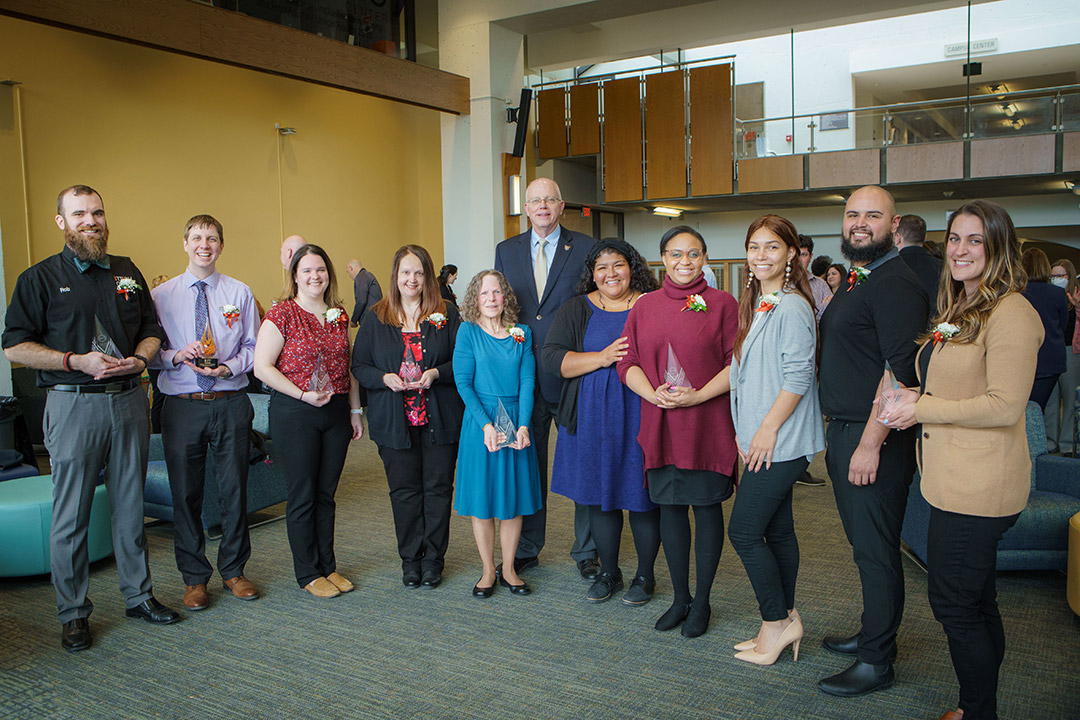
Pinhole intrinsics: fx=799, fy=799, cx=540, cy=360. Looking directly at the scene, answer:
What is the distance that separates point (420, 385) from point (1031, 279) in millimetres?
5523

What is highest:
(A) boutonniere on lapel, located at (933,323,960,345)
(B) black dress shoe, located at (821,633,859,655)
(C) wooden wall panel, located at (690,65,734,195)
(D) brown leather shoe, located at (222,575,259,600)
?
(C) wooden wall panel, located at (690,65,734,195)

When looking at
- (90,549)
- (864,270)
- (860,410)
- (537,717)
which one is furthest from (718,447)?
(90,549)

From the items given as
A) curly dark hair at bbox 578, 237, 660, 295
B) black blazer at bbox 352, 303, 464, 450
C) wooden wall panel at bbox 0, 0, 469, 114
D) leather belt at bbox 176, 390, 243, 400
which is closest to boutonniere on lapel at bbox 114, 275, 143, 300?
leather belt at bbox 176, 390, 243, 400

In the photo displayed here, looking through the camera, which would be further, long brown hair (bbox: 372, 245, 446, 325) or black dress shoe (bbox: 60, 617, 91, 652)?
long brown hair (bbox: 372, 245, 446, 325)

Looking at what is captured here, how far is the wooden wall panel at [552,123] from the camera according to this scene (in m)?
12.7

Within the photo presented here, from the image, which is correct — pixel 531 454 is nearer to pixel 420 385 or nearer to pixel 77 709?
pixel 420 385

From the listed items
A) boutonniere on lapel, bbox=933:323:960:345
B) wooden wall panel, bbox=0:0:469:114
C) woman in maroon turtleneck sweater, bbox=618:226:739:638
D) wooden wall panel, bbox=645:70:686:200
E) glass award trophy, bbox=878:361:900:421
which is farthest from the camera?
wooden wall panel, bbox=645:70:686:200

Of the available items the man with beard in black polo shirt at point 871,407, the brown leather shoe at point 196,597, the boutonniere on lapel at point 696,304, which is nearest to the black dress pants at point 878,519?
the man with beard in black polo shirt at point 871,407

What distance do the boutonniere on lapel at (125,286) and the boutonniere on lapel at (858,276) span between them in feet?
10.3

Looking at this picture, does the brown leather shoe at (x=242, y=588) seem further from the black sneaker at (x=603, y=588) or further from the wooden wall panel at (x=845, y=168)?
the wooden wall panel at (x=845, y=168)

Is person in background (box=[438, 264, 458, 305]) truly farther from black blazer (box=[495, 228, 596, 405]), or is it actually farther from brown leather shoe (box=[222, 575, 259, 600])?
brown leather shoe (box=[222, 575, 259, 600])

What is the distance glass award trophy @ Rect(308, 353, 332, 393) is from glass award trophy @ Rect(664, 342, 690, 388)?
1711 mm

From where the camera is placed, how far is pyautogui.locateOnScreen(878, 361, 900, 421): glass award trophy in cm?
259

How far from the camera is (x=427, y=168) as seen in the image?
13.6 m
